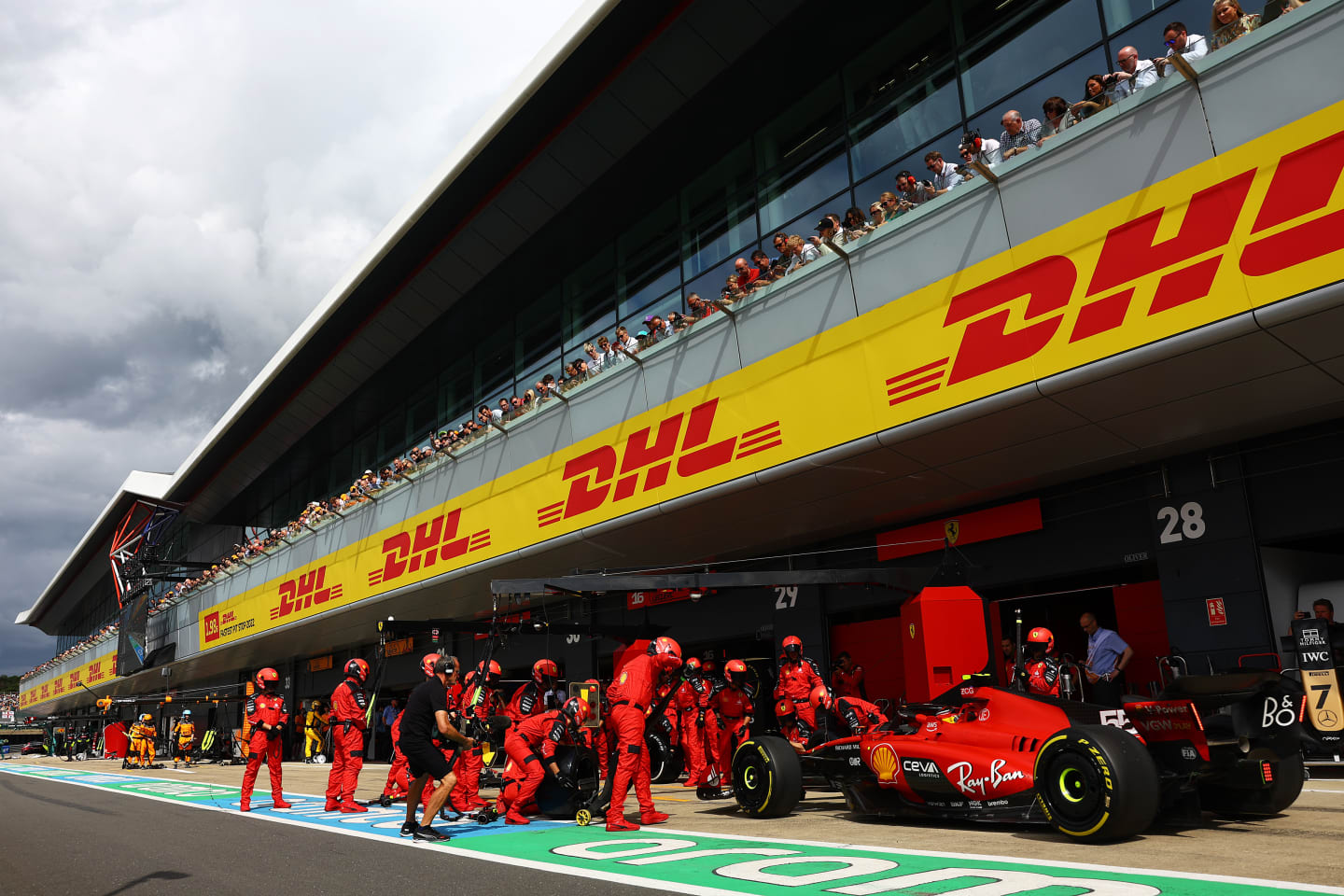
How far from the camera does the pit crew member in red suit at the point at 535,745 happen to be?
10250 millimetres

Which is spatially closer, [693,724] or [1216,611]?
[1216,611]

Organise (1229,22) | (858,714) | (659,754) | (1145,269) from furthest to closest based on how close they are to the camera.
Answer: (659,754) < (858,714) < (1145,269) < (1229,22)

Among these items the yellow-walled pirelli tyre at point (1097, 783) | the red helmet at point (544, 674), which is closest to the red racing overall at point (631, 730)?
the red helmet at point (544, 674)

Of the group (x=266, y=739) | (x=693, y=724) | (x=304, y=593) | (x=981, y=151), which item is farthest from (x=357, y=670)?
(x=304, y=593)

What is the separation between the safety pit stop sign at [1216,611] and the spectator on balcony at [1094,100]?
6315 millimetres

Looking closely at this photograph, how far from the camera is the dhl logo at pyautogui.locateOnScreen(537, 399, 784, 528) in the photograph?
1491 cm

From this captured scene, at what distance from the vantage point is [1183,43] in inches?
406

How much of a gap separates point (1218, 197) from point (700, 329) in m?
8.30

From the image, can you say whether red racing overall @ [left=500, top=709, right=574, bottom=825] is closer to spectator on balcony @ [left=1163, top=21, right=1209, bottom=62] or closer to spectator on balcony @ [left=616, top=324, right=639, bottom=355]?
spectator on balcony @ [left=616, top=324, right=639, bottom=355]

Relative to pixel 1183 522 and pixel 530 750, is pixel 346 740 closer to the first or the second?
pixel 530 750

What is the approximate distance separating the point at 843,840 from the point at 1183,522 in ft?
25.1

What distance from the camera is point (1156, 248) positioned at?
1002 cm

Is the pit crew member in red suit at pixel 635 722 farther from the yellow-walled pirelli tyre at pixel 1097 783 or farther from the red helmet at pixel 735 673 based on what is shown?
the red helmet at pixel 735 673

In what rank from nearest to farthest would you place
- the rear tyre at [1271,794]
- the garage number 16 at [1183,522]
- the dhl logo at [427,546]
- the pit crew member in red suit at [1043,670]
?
the rear tyre at [1271,794] < the pit crew member in red suit at [1043,670] < the garage number 16 at [1183,522] < the dhl logo at [427,546]
